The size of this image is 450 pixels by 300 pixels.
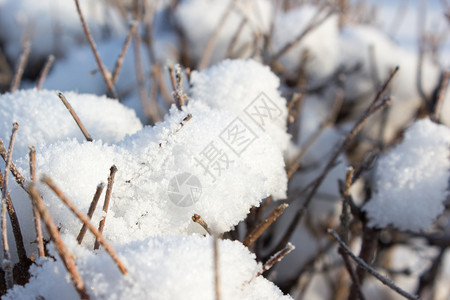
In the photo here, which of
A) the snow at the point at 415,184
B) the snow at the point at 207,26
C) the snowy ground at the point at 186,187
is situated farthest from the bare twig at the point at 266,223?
the snow at the point at 207,26

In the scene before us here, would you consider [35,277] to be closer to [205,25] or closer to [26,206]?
[26,206]

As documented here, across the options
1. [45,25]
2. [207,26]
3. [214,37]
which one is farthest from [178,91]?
[45,25]

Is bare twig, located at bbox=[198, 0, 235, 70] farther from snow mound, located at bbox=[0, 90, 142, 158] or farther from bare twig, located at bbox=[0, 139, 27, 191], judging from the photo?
bare twig, located at bbox=[0, 139, 27, 191]

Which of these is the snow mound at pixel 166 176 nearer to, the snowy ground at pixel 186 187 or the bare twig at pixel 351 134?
the snowy ground at pixel 186 187

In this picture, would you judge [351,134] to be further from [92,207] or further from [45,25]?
[45,25]

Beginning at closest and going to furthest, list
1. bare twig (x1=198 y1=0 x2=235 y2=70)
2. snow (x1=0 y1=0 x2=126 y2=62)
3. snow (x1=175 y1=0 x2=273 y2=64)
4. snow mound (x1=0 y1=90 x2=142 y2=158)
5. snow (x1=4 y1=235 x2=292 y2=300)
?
snow (x1=4 y1=235 x2=292 y2=300) < snow mound (x1=0 y1=90 x2=142 y2=158) < bare twig (x1=198 y1=0 x2=235 y2=70) < snow (x1=175 y1=0 x2=273 y2=64) < snow (x1=0 y1=0 x2=126 y2=62)

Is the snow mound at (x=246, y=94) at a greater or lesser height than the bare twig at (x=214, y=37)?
lesser

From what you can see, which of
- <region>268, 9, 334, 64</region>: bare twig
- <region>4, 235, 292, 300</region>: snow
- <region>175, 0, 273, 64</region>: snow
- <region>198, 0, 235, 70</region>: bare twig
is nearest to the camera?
<region>4, 235, 292, 300</region>: snow

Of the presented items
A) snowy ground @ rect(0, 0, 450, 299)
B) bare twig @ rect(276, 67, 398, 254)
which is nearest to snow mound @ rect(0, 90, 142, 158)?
snowy ground @ rect(0, 0, 450, 299)
